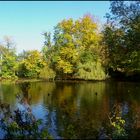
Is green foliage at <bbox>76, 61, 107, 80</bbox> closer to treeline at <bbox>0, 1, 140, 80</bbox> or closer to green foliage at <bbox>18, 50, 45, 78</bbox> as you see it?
treeline at <bbox>0, 1, 140, 80</bbox>

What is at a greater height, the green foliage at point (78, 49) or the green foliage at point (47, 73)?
the green foliage at point (78, 49)


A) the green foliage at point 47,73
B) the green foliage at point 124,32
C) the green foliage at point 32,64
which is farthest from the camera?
the green foliage at point 32,64

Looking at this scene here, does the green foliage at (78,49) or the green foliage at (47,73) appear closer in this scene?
the green foliage at (78,49)

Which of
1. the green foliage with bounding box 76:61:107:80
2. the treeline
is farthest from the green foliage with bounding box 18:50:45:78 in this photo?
the green foliage with bounding box 76:61:107:80

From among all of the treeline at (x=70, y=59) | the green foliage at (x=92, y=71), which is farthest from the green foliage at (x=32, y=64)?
the green foliage at (x=92, y=71)

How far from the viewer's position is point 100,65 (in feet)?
196

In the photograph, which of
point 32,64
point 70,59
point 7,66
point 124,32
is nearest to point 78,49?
point 70,59

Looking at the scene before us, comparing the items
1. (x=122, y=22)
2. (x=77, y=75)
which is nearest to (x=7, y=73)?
(x=77, y=75)

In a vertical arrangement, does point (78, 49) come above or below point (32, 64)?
above

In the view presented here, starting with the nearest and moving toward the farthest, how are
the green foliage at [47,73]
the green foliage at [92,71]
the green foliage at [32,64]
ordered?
1. the green foliage at [92,71]
2. the green foliage at [47,73]
3. the green foliage at [32,64]

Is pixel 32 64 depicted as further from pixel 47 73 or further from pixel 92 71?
pixel 92 71

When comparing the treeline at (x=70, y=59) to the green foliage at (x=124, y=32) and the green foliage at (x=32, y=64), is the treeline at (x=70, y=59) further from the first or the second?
the green foliage at (x=124, y=32)

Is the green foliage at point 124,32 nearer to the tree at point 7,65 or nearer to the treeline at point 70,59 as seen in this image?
the treeline at point 70,59

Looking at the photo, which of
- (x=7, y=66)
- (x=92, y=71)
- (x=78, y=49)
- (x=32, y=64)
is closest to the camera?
(x=92, y=71)
